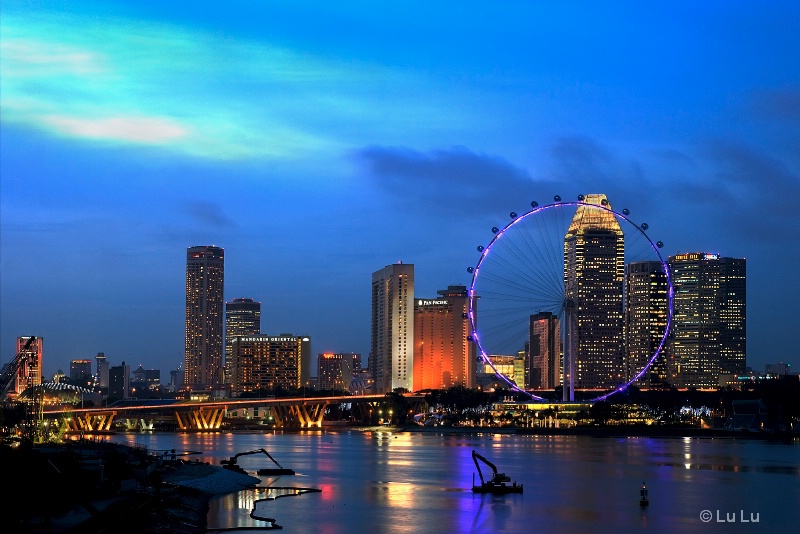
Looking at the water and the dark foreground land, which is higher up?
the dark foreground land

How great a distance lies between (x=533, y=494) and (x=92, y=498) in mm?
28338

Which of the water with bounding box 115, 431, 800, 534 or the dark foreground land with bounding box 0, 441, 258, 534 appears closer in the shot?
the dark foreground land with bounding box 0, 441, 258, 534

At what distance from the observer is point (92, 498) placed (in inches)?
2104

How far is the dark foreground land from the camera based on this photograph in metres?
43.8

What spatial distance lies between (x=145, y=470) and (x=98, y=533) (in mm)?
29835

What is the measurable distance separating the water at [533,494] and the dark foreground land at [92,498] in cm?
237

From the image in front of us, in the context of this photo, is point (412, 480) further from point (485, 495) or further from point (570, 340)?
point (570, 340)

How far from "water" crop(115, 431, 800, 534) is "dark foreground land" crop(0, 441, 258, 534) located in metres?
2.37

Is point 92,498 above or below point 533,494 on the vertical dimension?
above

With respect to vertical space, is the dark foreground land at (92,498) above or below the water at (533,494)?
above

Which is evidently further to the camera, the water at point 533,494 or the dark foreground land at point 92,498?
the water at point 533,494

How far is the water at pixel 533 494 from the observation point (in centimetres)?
5659

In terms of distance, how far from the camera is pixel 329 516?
2312 inches

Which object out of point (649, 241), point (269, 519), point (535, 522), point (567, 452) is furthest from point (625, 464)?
point (269, 519)
